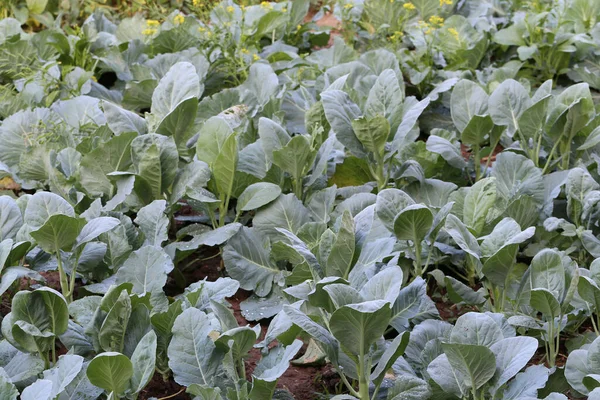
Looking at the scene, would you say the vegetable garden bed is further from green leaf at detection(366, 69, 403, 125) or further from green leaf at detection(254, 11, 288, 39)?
green leaf at detection(254, 11, 288, 39)

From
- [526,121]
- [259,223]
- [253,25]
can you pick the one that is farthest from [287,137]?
[253,25]

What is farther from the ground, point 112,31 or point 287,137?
point 287,137

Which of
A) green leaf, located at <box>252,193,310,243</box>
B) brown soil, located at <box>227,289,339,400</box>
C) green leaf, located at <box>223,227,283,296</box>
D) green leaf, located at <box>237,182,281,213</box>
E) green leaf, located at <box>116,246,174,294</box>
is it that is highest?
green leaf, located at <box>116,246,174,294</box>

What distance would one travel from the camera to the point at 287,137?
3.31 meters

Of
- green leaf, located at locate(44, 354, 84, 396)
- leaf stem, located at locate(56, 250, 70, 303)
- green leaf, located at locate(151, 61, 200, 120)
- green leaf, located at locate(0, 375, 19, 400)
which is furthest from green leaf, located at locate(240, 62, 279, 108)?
green leaf, located at locate(0, 375, 19, 400)

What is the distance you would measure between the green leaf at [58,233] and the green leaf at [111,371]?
580 millimetres

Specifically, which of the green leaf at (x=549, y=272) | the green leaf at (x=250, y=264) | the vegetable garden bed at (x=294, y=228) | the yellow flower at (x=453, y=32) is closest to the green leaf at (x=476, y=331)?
the vegetable garden bed at (x=294, y=228)

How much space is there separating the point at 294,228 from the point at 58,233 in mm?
885

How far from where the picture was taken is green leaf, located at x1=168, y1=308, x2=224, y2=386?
236cm

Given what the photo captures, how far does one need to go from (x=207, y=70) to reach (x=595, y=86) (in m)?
2.11

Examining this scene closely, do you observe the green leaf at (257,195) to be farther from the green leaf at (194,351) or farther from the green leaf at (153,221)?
the green leaf at (194,351)

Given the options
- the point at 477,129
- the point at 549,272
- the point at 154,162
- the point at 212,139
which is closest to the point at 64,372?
the point at 154,162

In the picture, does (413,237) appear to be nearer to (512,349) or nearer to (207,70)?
(512,349)

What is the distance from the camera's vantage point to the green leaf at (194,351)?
2.36m
